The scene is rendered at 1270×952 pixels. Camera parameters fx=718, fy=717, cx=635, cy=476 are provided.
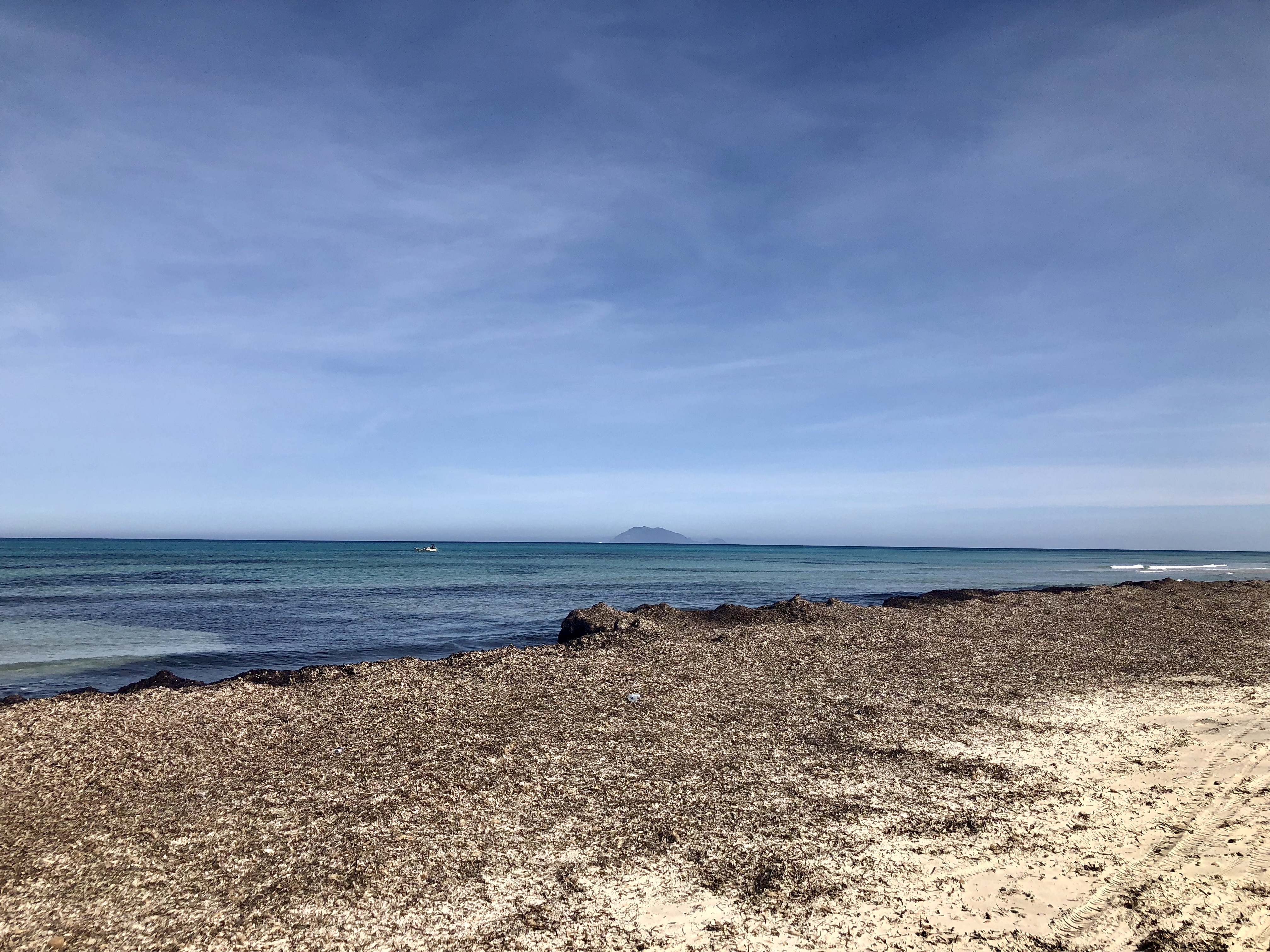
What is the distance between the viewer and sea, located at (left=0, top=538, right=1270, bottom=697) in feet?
60.6

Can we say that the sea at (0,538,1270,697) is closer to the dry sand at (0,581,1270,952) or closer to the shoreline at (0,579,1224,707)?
the shoreline at (0,579,1224,707)

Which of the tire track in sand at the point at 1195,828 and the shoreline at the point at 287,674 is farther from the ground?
the tire track in sand at the point at 1195,828

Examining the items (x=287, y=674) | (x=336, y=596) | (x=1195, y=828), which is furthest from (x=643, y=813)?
(x=336, y=596)

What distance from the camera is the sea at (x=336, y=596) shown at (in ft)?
60.6

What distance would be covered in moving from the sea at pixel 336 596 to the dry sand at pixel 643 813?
5925 millimetres

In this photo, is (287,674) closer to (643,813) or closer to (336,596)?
(643,813)

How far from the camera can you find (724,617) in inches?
894

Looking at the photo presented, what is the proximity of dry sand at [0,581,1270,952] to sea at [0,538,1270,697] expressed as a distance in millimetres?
5925

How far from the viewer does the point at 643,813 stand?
7750 mm

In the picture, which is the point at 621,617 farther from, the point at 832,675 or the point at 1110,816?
the point at 1110,816

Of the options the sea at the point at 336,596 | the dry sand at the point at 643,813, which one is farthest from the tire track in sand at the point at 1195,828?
the sea at the point at 336,596

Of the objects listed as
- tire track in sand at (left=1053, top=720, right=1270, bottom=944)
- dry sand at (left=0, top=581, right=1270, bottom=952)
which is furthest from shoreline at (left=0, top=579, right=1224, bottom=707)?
tire track in sand at (left=1053, top=720, right=1270, bottom=944)

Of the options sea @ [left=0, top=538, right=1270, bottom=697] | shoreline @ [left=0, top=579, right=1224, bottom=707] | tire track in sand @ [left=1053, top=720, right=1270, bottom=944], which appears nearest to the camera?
tire track in sand @ [left=1053, top=720, right=1270, bottom=944]

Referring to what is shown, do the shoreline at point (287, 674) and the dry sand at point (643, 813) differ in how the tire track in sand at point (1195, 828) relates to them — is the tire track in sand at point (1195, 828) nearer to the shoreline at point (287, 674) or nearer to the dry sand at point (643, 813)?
the dry sand at point (643, 813)
